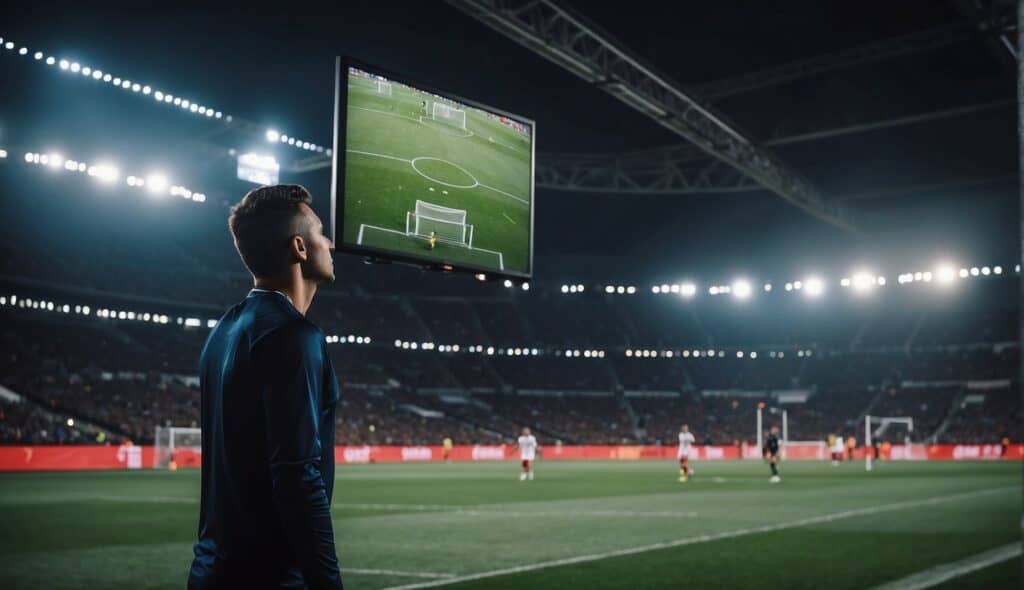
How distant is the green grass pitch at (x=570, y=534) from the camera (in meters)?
11.6

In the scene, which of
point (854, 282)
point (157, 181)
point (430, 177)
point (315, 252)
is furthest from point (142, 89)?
point (854, 282)

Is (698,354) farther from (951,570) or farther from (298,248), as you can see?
(298,248)

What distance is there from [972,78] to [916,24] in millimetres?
6162

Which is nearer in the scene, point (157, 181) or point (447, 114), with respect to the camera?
point (447, 114)

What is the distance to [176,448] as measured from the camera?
44.5 m

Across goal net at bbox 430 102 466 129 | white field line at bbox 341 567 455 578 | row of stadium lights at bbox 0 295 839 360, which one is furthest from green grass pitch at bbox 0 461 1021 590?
row of stadium lights at bbox 0 295 839 360

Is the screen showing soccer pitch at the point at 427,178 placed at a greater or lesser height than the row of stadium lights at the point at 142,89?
lesser

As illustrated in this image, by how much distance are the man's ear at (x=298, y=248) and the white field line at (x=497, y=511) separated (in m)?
17.1

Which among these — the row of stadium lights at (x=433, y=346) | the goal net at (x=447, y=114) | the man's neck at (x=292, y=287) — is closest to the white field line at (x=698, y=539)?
the goal net at (x=447, y=114)

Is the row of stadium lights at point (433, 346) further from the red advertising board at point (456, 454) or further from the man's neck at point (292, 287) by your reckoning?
the man's neck at point (292, 287)

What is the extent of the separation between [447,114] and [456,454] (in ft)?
187

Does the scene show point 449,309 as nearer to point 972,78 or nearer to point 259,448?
point 972,78

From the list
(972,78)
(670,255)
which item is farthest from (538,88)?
(670,255)

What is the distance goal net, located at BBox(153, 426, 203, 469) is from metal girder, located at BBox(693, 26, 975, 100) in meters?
25.2
